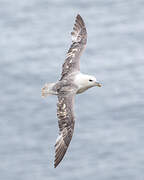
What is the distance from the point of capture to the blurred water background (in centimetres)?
3269

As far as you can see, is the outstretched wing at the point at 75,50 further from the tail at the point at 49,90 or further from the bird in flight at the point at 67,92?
the tail at the point at 49,90

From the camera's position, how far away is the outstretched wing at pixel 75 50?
2220 cm

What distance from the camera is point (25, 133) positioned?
33500 millimetres

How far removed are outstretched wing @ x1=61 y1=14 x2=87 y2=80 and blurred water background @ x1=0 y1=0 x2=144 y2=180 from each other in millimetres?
9491

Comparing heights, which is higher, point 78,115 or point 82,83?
point 78,115

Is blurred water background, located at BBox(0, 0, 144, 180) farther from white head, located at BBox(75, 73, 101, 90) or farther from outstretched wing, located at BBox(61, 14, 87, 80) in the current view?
white head, located at BBox(75, 73, 101, 90)

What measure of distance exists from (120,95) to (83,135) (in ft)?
7.16

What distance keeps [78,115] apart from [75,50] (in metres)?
10.5

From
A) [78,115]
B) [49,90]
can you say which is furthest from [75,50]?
[78,115]

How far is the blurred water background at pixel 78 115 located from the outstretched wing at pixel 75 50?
374 inches

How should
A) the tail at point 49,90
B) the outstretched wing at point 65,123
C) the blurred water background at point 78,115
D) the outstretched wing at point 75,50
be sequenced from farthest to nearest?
the blurred water background at point 78,115
the outstretched wing at point 75,50
the tail at point 49,90
the outstretched wing at point 65,123

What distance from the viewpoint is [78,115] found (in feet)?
109

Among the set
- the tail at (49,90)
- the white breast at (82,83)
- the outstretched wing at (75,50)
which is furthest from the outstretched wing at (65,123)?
the outstretched wing at (75,50)

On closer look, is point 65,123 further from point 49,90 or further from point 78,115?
point 78,115
